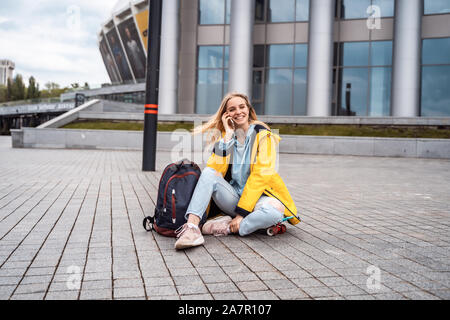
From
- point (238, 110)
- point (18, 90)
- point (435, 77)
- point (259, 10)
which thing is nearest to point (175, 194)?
point (238, 110)

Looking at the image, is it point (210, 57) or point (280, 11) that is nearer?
point (280, 11)

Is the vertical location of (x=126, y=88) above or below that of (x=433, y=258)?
above

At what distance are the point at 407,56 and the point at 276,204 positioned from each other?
74.5ft

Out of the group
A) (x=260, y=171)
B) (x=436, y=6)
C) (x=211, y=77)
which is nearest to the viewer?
(x=260, y=171)

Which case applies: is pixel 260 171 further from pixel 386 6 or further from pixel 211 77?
pixel 386 6

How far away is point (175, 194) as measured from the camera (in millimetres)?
3576

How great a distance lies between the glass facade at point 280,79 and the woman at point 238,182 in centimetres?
2274

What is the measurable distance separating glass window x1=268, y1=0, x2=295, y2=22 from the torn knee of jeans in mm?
24722

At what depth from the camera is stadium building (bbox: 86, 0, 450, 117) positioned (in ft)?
76.8

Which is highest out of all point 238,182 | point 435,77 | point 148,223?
point 435,77
